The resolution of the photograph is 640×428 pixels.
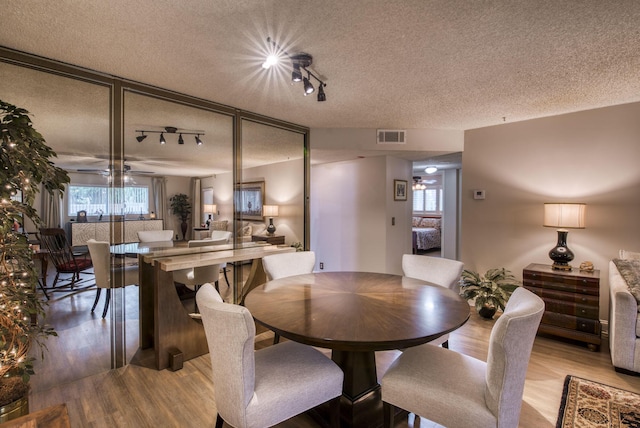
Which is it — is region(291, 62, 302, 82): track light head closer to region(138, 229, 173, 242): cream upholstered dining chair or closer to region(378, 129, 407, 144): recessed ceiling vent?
region(138, 229, 173, 242): cream upholstered dining chair

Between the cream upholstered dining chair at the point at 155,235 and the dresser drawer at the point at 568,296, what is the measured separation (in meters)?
3.64

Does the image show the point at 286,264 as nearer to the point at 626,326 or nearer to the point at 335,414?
the point at 335,414

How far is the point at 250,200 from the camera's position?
3.52m

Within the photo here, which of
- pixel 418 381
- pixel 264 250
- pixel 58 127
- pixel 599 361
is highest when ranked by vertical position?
pixel 58 127

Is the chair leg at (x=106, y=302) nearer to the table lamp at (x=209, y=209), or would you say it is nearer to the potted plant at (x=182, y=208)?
the potted plant at (x=182, y=208)

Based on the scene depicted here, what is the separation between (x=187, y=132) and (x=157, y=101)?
1.16 feet

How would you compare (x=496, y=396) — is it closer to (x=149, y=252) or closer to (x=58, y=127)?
(x=149, y=252)

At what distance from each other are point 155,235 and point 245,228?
941 millimetres

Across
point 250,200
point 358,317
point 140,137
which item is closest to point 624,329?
point 358,317

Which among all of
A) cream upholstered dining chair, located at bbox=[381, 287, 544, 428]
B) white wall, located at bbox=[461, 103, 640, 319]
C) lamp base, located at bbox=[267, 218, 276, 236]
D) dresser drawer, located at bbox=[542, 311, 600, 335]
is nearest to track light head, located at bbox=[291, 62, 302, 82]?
cream upholstered dining chair, located at bbox=[381, 287, 544, 428]

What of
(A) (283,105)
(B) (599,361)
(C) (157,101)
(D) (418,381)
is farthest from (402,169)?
(D) (418,381)

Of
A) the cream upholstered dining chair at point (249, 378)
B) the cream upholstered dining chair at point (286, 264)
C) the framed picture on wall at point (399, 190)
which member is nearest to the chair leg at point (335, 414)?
the cream upholstered dining chair at point (249, 378)

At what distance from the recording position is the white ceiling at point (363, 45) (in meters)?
1.65

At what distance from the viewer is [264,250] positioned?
3.36 meters
